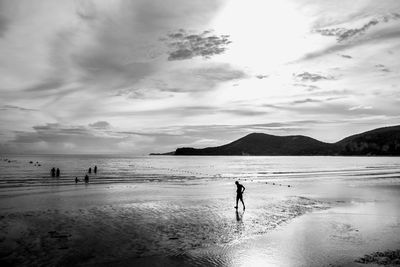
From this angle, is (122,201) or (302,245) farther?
(122,201)

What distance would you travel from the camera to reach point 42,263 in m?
13.7

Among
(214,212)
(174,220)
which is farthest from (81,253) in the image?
(214,212)

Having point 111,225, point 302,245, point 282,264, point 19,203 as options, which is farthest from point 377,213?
point 19,203

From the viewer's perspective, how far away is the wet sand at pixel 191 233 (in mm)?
14555

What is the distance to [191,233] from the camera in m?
19.3

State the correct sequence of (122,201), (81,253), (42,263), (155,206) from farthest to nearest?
(122,201) < (155,206) < (81,253) < (42,263)

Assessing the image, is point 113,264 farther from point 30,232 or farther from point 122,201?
point 122,201

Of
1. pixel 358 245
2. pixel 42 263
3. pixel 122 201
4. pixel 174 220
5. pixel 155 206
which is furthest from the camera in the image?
pixel 122 201

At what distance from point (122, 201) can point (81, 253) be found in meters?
17.9

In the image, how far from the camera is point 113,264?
13852 millimetres

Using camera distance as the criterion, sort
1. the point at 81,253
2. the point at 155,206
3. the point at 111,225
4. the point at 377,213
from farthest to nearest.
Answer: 1. the point at 155,206
2. the point at 377,213
3. the point at 111,225
4. the point at 81,253

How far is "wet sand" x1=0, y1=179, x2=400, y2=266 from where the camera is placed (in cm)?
1455

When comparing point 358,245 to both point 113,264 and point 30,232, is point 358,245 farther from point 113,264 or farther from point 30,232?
point 30,232

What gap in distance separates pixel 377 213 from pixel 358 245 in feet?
36.7
